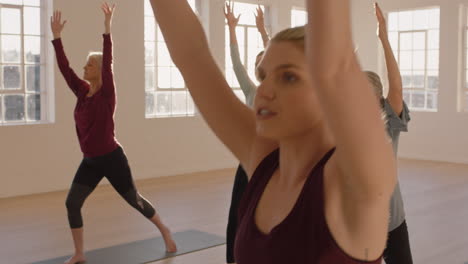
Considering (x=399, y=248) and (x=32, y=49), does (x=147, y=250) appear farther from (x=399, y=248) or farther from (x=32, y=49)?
(x=32, y=49)

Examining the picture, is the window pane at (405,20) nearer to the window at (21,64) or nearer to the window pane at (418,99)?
the window pane at (418,99)

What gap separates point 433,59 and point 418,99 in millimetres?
706

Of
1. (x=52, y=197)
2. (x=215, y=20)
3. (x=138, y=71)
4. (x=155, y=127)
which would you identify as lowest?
(x=52, y=197)

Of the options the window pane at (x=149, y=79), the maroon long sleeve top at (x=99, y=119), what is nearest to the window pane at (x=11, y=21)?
the window pane at (x=149, y=79)

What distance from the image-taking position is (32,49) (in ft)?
23.4

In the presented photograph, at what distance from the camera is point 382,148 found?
2.09ft

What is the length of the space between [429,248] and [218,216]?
A: 1.89 metres

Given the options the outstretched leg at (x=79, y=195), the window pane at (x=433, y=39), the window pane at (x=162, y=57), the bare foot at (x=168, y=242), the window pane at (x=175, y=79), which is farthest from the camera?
the window pane at (x=433, y=39)

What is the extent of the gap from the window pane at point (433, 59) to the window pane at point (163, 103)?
4283 millimetres

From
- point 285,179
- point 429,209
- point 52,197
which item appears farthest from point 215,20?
point 285,179

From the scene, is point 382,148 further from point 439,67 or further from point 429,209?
point 439,67

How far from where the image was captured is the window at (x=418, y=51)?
33.3 feet

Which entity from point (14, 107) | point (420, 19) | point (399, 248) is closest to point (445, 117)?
point (420, 19)

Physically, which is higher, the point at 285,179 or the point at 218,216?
the point at 285,179
